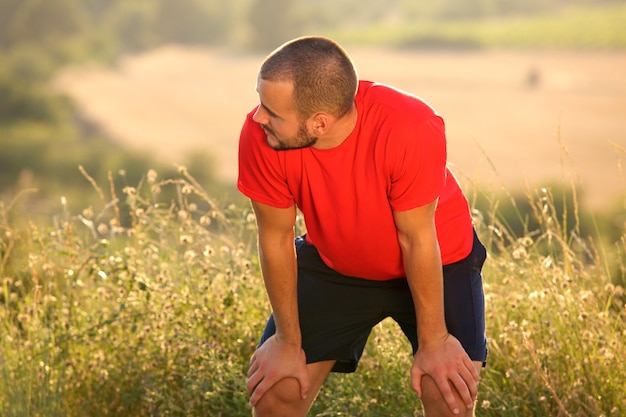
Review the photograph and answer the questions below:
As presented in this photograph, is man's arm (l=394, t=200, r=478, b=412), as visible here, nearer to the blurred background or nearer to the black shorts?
the black shorts

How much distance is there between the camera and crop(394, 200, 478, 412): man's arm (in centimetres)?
267

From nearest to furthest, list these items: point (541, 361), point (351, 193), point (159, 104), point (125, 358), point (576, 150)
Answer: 1. point (351, 193)
2. point (541, 361)
3. point (125, 358)
4. point (576, 150)
5. point (159, 104)

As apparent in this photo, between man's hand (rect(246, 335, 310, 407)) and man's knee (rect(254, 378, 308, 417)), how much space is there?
1cm

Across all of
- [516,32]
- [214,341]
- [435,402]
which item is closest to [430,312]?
[435,402]

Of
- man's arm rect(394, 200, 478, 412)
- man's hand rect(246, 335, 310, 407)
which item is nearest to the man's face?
man's arm rect(394, 200, 478, 412)

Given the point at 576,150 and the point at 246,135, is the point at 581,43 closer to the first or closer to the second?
the point at 576,150

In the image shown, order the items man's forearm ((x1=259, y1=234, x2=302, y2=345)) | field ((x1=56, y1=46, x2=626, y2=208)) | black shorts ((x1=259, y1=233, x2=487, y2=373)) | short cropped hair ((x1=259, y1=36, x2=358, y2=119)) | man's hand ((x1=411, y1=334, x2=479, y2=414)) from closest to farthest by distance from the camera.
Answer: short cropped hair ((x1=259, y1=36, x2=358, y2=119))
man's hand ((x1=411, y1=334, x2=479, y2=414))
man's forearm ((x1=259, y1=234, x2=302, y2=345))
black shorts ((x1=259, y1=233, x2=487, y2=373))
field ((x1=56, y1=46, x2=626, y2=208))

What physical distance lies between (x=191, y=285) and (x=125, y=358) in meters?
0.42

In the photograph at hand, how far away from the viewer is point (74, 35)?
59.4 metres

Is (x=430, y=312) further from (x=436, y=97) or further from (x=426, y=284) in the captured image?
(x=436, y=97)

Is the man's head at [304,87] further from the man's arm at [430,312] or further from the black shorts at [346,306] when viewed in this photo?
the black shorts at [346,306]

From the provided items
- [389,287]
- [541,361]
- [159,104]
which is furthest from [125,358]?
[159,104]

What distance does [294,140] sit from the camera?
8.54ft

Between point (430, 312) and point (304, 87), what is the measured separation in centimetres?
78
